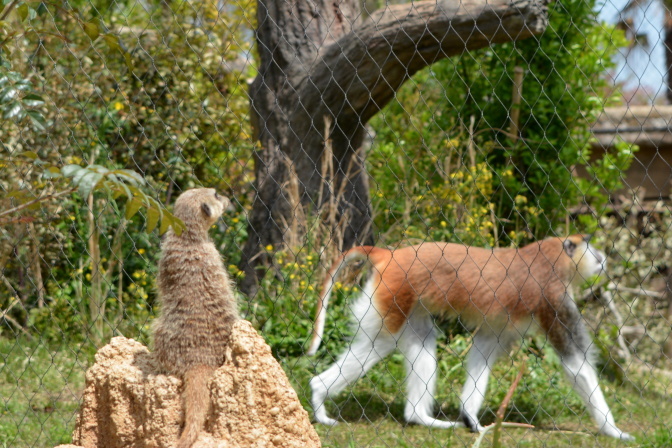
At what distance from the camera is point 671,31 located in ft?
44.1

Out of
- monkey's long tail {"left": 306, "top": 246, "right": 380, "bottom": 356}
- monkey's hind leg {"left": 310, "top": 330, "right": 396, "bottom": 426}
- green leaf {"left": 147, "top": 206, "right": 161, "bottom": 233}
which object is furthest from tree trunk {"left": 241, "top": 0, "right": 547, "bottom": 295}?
green leaf {"left": 147, "top": 206, "right": 161, "bottom": 233}

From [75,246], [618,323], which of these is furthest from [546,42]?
[75,246]

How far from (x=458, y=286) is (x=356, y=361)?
89 centimetres

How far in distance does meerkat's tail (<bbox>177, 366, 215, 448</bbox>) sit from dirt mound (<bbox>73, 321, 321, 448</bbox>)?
0.04 metres

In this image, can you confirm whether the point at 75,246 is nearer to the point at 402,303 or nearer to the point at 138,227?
the point at 138,227

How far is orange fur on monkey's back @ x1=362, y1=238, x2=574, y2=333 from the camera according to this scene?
5426 mm

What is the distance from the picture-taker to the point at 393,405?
5.75 m

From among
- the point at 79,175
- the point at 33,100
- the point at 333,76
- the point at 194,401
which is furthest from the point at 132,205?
the point at 333,76

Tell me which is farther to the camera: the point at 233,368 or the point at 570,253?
the point at 570,253

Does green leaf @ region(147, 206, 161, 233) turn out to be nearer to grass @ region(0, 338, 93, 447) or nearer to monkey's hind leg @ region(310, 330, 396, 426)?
grass @ region(0, 338, 93, 447)

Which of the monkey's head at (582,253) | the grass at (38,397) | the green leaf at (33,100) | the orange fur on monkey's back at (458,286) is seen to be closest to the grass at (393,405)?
the grass at (38,397)

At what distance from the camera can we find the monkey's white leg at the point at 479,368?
538 centimetres

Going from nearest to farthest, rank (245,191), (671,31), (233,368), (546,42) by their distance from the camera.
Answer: (233,368) < (245,191) < (546,42) < (671,31)

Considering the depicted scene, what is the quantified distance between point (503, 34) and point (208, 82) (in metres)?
3.53
